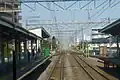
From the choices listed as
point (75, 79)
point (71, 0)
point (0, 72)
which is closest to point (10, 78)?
point (0, 72)

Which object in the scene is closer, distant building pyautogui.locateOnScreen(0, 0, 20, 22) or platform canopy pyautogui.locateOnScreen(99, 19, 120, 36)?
platform canopy pyautogui.locateOnScreen(99, 19, 120, 36)

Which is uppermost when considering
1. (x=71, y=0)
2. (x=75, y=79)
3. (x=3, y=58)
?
(x=71, y=0)

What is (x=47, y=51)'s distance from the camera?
187ft

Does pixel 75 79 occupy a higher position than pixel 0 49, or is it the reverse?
pixel 0 49

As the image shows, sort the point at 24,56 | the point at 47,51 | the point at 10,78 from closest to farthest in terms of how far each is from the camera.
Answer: the point at 10,78, the point at 24,56, the point at 47,51

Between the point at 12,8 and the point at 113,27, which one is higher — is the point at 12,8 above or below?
above

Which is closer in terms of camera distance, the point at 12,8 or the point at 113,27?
the point at 12,8

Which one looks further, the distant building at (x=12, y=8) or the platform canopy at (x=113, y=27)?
the distant building at (x=12, y=8)

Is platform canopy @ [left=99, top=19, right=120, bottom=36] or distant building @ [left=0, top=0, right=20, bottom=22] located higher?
distant building @ [left=0, top=0, right=20, bottom=22]

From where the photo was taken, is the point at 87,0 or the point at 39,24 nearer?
the point at 87,0

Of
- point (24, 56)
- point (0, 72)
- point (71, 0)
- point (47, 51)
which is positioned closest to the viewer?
point (0, 72)

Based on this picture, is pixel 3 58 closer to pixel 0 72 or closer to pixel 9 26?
pixel 0 72

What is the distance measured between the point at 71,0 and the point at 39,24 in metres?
32.8

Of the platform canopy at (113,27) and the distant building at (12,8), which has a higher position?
the distant building at (12,8)
